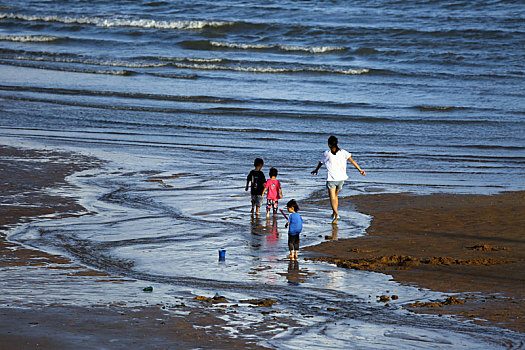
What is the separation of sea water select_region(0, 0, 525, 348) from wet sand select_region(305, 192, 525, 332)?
42 centimetres

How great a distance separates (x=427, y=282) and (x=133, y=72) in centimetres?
2566

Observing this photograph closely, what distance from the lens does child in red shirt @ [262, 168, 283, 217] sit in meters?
12.7

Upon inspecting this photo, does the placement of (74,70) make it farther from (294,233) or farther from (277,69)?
(294,233)

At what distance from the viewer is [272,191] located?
41.7ft

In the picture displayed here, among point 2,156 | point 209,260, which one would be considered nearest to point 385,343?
point 209,260

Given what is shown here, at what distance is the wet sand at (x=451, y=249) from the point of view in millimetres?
7980

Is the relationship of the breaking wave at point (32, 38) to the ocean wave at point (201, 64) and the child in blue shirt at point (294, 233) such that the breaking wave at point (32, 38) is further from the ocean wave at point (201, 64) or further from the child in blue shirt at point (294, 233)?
the child in blue shirt at point (294, 233)

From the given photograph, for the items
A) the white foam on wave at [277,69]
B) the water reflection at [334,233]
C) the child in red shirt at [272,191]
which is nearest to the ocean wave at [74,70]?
the white foam on wave at [277,69]

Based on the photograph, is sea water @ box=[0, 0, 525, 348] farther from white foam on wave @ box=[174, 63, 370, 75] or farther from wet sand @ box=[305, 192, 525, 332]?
wet sand @ box=[305, 192, 525, 332]

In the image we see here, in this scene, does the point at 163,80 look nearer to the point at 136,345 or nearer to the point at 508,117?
the point at 508,117

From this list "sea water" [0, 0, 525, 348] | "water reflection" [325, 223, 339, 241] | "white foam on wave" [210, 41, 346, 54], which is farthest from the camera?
"white foam on wave" [210, 41, 346, 54]

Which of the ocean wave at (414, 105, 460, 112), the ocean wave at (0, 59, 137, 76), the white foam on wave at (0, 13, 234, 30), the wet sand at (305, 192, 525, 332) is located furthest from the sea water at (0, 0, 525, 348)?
the wet sand at (305, 192, 525, 332)

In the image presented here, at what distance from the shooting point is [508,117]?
79.7ft

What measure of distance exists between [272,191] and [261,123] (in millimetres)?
10819
